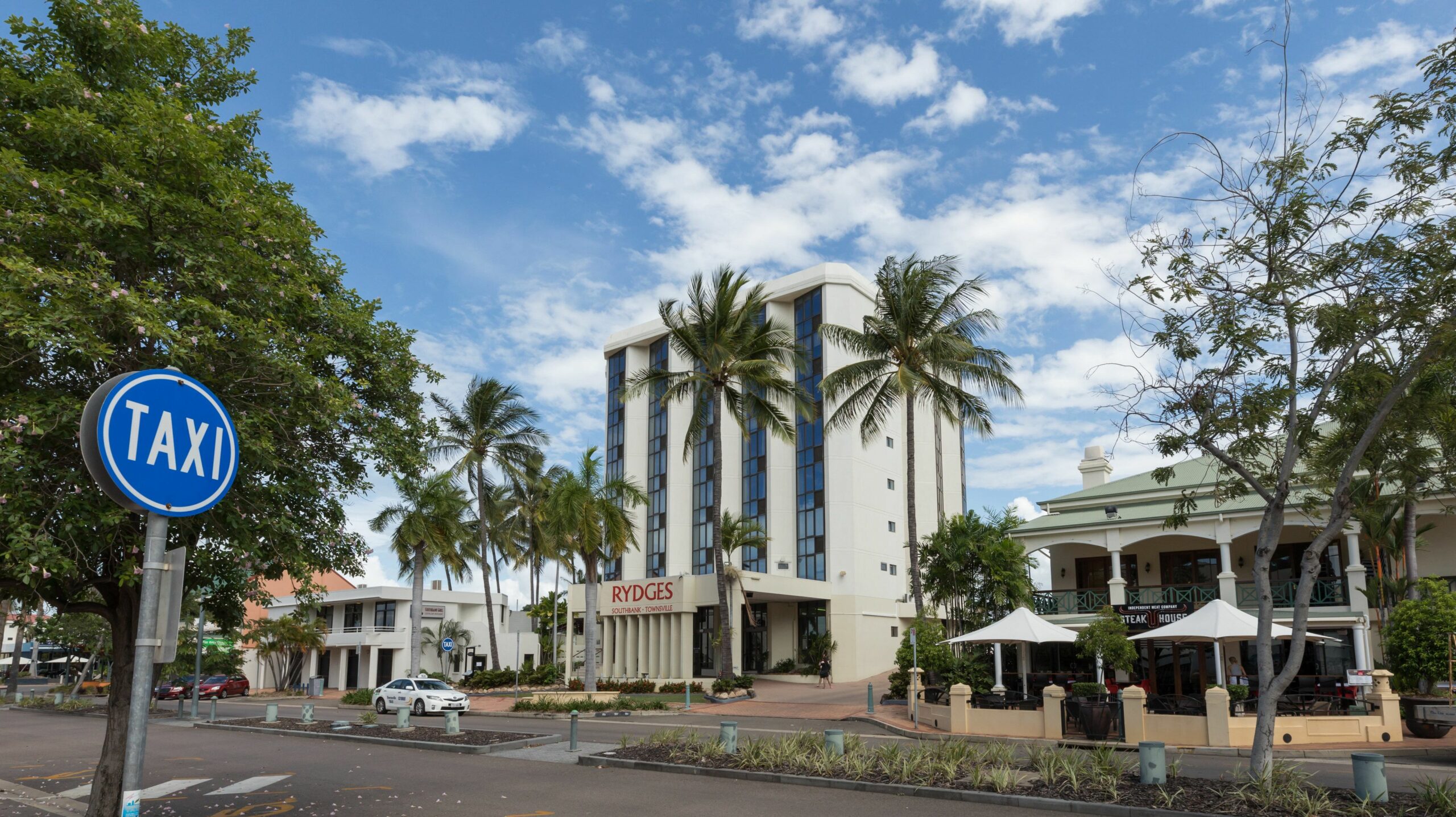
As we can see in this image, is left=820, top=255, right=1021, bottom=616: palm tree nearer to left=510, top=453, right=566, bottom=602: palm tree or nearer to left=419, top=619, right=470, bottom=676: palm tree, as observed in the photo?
left=510, top=453, right=566, bottom=602: palm tree

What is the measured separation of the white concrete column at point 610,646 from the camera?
47.6m

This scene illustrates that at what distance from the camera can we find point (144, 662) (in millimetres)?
4598

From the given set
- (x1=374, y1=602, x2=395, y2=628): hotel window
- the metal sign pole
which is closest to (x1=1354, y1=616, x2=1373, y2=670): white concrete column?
the metal sign pole

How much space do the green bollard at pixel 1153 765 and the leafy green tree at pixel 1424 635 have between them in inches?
524

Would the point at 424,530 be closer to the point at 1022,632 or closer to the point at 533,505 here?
the point at 533,505

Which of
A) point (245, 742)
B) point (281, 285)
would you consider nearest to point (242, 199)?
point (281, 285)

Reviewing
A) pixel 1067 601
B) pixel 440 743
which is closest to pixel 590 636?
pixel 1067 601

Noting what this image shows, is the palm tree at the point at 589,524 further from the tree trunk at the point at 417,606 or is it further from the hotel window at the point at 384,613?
the hotel window at the point at 384,613

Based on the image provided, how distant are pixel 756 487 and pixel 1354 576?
3322 cm

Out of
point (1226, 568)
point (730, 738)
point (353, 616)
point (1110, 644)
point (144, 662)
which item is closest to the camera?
point (144, 662)

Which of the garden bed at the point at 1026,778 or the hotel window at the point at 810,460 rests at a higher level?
the hotel window at the point at 810,460

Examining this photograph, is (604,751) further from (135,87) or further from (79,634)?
(79,634)

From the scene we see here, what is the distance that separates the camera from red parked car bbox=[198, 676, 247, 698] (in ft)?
161

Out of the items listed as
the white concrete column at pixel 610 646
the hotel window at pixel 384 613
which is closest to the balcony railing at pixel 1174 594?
the white concrete column at pixel 610 646
